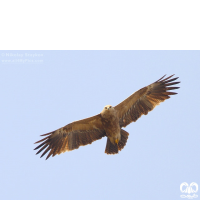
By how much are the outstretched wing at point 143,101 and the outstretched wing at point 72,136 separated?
83 cm

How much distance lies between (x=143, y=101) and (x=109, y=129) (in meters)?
1.41

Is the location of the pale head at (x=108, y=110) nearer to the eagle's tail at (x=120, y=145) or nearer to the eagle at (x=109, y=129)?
the eagle at (x=109, y=129)

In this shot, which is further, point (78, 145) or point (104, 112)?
point (78, 145)

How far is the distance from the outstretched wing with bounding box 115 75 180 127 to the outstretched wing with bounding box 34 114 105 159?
83 centimetres

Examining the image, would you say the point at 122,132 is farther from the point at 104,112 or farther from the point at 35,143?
the point at 35,143

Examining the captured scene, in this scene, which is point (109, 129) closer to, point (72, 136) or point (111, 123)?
point (111, 123)

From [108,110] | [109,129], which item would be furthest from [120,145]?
[108,110]

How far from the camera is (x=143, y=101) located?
29.5ft

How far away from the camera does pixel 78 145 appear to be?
9023 millimetres

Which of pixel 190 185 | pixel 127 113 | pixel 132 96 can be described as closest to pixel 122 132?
pixel 127 113

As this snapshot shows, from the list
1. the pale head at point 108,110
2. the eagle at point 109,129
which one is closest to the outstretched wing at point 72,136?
the eagle at point 109,129

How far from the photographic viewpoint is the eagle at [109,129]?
8867mm

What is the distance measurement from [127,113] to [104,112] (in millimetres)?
965
